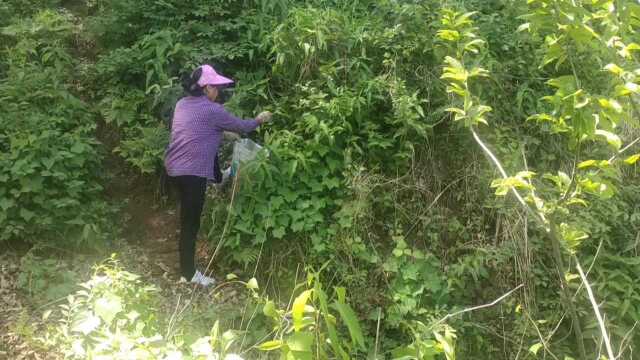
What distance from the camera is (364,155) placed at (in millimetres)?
4973

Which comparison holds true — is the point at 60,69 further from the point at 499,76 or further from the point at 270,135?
the point at 499,76

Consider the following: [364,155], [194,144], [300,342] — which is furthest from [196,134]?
[300,342]

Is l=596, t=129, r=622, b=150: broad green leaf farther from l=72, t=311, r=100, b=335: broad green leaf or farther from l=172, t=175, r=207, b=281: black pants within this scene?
l=172, t=175, r=207, b=281: black pants

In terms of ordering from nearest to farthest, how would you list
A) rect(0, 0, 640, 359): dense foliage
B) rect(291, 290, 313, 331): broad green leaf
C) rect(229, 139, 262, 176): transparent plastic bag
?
rect(291, 290, 313, 331): broad green leaf
rect(0, 0, 640, 359): dense foliage
rect(229, 139, 262, 176): transparent plastic bag

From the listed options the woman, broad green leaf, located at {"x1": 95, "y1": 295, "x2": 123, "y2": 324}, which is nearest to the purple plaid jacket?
the woman

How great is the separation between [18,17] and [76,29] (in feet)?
1.83

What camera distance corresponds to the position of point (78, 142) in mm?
4906

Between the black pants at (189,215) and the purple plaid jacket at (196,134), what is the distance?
84 millimetres

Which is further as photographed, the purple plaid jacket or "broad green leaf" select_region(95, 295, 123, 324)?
the purple plaid jacket

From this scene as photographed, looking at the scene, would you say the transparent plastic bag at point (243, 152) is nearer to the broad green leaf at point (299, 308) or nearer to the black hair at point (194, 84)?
the black hair at point (194, 84)

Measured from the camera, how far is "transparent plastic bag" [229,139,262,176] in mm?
4848

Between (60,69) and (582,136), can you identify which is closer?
(582,136)

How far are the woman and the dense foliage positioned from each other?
0.34m

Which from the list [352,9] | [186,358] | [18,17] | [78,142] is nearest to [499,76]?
[352,9]
